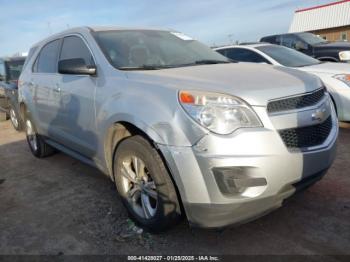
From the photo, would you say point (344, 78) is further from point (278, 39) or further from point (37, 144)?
point (278, 39)

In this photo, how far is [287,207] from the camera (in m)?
3.34

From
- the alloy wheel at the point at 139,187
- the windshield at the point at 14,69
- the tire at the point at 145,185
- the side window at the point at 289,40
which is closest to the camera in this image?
the tire at the point at 145,185

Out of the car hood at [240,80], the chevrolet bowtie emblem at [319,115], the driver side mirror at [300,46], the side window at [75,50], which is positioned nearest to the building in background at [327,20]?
the driver side mirror at [300,46]

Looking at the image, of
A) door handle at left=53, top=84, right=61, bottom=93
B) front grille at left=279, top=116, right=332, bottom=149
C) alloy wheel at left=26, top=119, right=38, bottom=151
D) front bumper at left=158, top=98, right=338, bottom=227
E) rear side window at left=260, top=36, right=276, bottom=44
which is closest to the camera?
front bumper at left=158, top=98, right=338, bottom=227

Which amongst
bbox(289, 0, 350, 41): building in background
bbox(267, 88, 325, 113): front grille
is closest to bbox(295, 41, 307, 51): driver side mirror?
bbox(267, 88, 325, 113): front grille

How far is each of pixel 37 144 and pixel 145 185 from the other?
3124 millimetres

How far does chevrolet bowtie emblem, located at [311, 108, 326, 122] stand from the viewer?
2.71 m

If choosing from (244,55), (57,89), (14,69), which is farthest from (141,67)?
(14,69)

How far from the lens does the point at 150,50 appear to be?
366cm

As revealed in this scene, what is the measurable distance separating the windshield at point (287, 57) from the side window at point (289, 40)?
3.96 m

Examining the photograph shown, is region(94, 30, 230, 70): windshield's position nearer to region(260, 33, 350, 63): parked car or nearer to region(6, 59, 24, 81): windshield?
region(260, 33, 350, 63): parked car

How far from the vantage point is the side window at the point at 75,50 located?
3.66 meters

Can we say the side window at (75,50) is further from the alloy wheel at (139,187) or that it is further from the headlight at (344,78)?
the headlight at (344,78)

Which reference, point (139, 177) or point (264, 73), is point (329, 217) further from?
point (139, 177)
